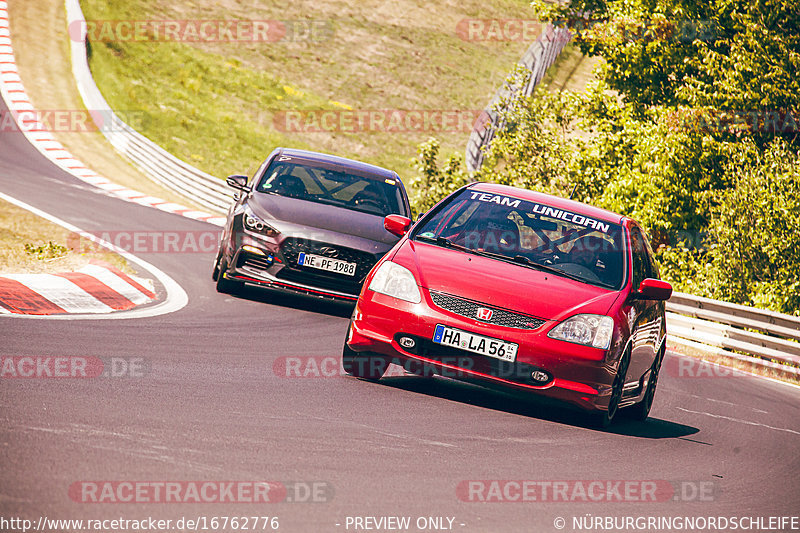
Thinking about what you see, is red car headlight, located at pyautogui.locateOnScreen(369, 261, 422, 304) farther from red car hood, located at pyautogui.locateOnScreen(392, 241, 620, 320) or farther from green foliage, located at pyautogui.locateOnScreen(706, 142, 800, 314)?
green foliage, located at pyautogui.locateOnScreen(706, 142, 800, 314)

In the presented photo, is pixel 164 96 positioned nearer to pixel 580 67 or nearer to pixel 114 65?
pixel 114 65

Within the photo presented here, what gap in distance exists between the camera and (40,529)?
3.94 metres

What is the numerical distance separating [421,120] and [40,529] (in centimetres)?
4577

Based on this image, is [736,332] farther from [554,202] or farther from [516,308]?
[516,308]

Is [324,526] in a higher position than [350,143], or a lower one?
higher

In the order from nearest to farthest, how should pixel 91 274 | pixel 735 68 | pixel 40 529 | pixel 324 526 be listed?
pixel 40 529 → pixel 324 526 → pixel 91 274 → pixel 735 68

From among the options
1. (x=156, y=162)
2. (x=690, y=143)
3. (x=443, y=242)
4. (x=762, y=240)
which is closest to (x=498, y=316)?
(x=443, y=242)

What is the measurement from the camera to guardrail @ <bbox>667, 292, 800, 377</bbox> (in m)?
15.1

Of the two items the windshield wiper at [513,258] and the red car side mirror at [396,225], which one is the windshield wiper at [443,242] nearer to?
the windshield wiper at [513,258]

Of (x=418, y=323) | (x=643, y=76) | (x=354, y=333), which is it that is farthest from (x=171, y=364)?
(x=643, y=76)


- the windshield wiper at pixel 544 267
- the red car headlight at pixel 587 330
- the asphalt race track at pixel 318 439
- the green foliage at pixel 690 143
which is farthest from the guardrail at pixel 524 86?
the red car headlight at pixel 587 330

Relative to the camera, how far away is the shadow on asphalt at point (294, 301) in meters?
11.8

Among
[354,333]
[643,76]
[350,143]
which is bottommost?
[350,143]

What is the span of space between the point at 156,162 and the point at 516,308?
2347 cm
